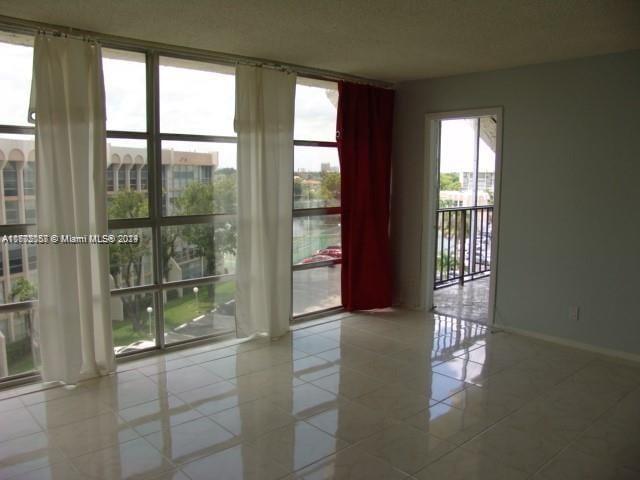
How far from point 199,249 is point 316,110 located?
1724 millimetres

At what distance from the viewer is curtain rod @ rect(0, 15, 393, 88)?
321 centimetres

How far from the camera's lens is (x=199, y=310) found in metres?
4.40

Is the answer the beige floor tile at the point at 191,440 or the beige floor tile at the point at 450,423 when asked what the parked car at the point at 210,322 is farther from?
the beige floor tile at the point at 450,423

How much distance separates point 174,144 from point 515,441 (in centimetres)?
307

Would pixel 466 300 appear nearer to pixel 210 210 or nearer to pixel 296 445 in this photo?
pixel 210 210

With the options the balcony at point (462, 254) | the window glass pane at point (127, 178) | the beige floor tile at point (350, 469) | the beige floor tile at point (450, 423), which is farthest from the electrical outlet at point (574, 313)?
the window glass pane at point (127, 178)

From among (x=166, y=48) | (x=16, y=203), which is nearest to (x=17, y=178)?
(x=16, y=203)

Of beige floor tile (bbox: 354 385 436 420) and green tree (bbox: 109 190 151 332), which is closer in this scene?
beige floor tile (bbox: 354 385 436 420)

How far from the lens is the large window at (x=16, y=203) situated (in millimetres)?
3342

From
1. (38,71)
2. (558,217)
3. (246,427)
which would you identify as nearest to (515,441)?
(246,427)

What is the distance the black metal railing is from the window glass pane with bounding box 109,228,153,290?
143 inches

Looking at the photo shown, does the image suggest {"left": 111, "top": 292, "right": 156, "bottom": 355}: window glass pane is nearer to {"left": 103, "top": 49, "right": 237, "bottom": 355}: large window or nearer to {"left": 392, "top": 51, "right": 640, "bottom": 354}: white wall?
{"left": 103, "top": 49, "right": 237, "bottom": 355}: large window

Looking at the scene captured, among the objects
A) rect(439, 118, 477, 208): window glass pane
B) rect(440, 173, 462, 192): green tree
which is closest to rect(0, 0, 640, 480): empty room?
rect(439, 118, 477, 208): window glass pane

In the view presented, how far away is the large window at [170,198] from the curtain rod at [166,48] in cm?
10
